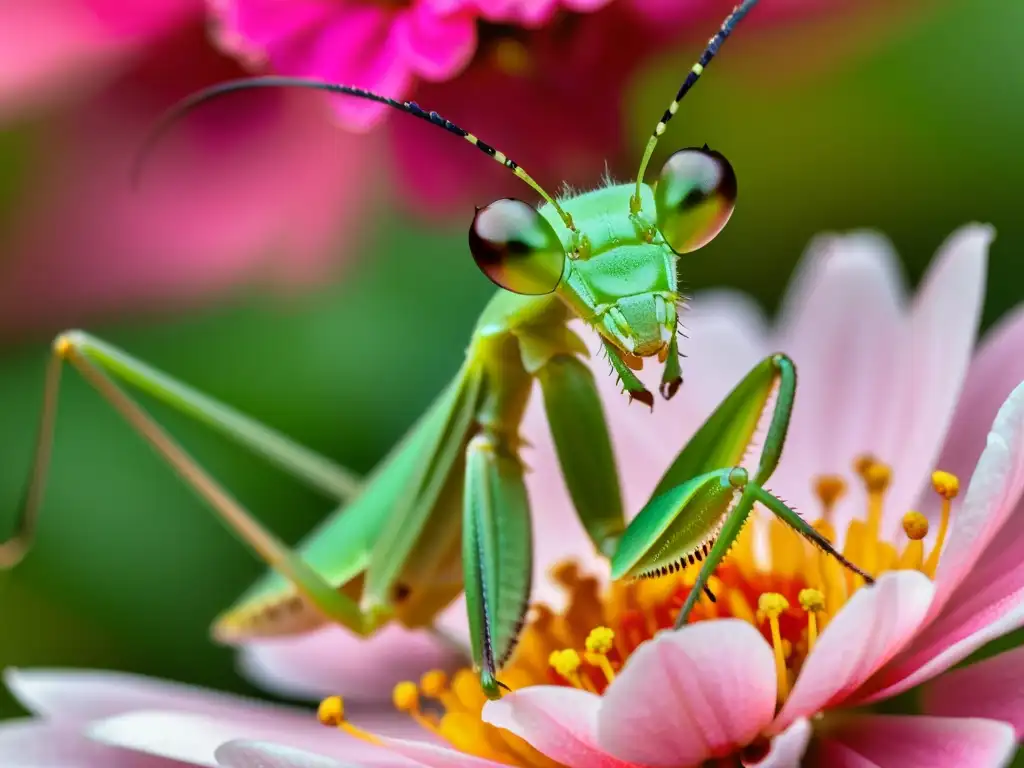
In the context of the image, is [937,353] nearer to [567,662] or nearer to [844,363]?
[844,363]

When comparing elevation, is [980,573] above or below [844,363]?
below

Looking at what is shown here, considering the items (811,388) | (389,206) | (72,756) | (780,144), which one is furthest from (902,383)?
(72,756)

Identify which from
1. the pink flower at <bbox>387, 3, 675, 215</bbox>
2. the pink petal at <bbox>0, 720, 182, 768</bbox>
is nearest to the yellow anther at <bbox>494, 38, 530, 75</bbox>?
the pink flower at <bbox>387, 3, 675, 215</bbox>

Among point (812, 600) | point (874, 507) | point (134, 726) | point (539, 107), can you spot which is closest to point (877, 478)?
point (874, 507)

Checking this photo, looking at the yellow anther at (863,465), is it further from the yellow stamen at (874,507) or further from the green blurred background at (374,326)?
the green blurred background at (374,326)

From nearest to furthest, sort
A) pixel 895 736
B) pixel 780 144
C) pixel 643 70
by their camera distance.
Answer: pixel 895 736 < pixel 643 70 < pixel 780 144

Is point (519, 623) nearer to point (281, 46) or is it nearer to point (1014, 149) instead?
point (281, 46)
